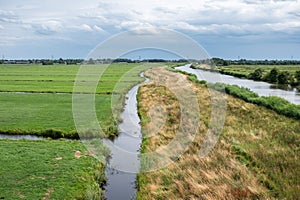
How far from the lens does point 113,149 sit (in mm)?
16125

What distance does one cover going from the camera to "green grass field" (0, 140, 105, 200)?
396 inches

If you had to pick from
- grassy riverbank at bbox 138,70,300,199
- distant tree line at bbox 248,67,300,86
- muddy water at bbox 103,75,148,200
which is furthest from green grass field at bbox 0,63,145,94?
distant tree line at bbox 248,67,300,86

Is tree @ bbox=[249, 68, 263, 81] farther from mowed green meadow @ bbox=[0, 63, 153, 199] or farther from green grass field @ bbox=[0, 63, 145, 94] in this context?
mowed green meadow @ bbox=[0, 63, 153, 199]

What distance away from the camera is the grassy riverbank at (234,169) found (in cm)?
965

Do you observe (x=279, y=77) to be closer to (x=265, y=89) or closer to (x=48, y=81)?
(x=265, y=89)

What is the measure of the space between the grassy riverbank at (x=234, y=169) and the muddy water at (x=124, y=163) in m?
0.65

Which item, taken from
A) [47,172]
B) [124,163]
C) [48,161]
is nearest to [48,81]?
[124,163]

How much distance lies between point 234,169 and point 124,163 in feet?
17.4

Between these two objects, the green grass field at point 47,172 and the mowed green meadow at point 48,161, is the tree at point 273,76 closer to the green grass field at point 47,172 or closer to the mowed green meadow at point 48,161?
the mowed green meadow at point 48,161

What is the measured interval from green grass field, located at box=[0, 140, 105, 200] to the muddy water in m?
0.51

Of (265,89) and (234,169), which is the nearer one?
(234,169)

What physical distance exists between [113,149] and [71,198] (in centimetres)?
636

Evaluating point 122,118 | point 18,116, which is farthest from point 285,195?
point 18,116

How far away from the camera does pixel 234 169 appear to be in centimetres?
1116
